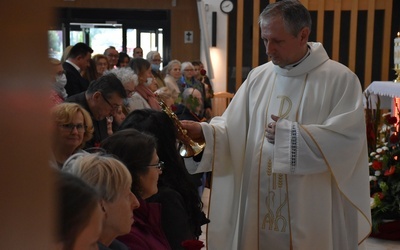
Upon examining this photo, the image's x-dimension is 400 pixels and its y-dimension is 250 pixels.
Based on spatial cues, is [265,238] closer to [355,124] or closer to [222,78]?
[355,124]

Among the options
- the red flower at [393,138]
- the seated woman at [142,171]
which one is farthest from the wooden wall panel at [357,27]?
the seated woman at [142,171]

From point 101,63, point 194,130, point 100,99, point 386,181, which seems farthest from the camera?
point 101,63

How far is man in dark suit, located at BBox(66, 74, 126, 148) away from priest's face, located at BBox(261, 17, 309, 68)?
3.72ft

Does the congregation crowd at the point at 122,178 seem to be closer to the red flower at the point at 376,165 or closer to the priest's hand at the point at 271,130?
the priest's hand at the point at 271,130

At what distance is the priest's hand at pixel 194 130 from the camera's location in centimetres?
298

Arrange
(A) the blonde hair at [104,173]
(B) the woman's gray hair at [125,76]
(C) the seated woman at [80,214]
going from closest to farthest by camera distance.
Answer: (C) the seated woman at [80,214] → (A) the blonde hair at [104,173] → (B) the woman's gray hair at [125,76]

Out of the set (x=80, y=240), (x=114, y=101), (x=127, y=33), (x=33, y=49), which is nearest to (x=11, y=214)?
(x=33, y=49)

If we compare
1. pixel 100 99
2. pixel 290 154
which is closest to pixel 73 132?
pixel 100 99

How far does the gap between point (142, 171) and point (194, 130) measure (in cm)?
90

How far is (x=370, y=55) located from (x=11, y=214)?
12794 mm

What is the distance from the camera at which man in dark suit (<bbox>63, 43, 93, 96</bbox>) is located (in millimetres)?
5008

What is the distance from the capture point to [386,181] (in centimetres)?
551

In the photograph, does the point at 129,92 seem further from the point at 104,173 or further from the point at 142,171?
the point at 104,173

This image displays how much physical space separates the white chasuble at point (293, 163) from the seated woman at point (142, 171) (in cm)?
89
